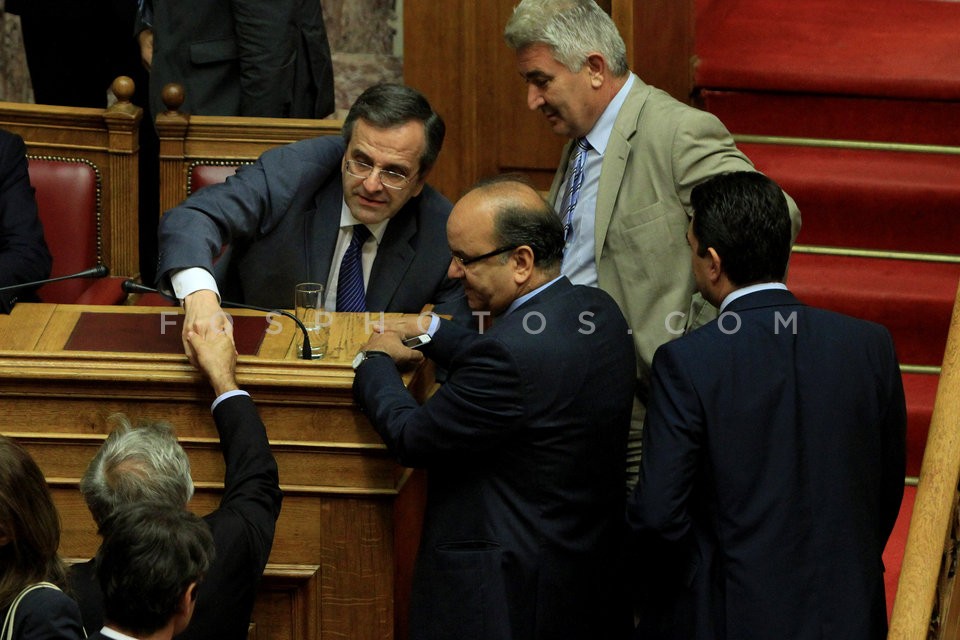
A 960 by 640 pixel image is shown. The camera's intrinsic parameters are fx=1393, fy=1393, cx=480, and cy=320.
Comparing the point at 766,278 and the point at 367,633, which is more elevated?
the point at 766,278

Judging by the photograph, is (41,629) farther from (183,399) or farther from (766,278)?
(766,278)

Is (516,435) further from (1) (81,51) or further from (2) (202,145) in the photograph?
(1) (81,51)

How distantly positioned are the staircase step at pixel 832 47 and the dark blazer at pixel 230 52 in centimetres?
121

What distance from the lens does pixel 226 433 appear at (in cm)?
215

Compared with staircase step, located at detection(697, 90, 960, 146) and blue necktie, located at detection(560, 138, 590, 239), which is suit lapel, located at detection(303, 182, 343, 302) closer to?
blue necktie, located at detection(560, 138, 590, 239)

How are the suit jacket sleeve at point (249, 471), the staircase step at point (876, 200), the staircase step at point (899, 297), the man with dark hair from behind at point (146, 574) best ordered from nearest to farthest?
the man with dark hair from behind at point (146, 574) → the suit jacket sleeve at point (249, 471) → the staircase step at point (899, 297) → the staircase step at point (876, 200)

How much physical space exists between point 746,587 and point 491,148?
7.08 feet

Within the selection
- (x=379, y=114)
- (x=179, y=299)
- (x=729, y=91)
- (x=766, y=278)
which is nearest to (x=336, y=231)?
(x=379, y=114)

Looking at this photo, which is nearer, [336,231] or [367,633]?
[367,633]

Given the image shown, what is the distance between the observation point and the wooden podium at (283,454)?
87.3 inches

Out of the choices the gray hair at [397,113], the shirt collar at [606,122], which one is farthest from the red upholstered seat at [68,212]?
the shirt collar at [606,122]

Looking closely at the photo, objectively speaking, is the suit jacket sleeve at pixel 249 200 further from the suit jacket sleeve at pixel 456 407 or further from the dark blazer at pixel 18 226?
the dark blazer at pixel 18 226

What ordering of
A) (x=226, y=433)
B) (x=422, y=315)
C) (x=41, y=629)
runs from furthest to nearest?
(x=422, y=315) → (x=226, y=433) → (x=41, y=629)

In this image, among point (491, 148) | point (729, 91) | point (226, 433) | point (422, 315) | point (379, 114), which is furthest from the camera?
point (491, 148)
